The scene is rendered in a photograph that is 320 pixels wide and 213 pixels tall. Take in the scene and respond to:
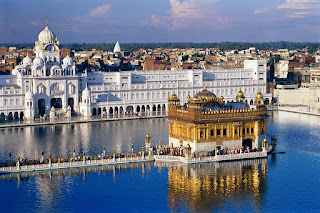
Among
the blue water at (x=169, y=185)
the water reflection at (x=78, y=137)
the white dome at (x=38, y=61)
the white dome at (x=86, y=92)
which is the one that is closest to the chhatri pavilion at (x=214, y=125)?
the blue water at (x=169, y=185)

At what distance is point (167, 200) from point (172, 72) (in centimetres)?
4409

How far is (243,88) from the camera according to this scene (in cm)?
7812

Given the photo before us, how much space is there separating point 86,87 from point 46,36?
36.8ft

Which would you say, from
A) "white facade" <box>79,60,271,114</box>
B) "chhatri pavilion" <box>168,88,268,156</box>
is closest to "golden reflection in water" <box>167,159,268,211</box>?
"chhatri pavilion" <box>168,88,268,156</box>

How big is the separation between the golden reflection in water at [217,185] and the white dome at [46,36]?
128ft

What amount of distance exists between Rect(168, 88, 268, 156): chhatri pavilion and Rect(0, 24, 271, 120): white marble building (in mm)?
18828

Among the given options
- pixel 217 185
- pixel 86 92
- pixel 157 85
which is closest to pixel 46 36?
pixel 86 92

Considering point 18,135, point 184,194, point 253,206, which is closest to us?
point 253,206

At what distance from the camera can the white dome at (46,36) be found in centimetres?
7625

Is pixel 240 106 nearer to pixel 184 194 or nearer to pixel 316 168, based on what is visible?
pixel 316 168

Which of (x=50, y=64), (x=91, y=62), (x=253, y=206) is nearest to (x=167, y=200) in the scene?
(x=253, y=206)

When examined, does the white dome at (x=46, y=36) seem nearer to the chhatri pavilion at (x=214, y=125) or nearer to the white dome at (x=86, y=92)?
the white dome at (x=86, y=92)

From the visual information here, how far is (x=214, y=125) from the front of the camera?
43.1m

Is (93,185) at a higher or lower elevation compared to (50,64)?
lower
